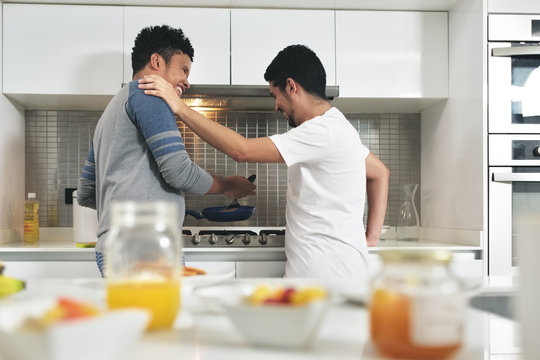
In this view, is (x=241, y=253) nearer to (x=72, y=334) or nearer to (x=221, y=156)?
(x=221, y=156)

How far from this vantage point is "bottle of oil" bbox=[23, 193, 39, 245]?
2.64 meters

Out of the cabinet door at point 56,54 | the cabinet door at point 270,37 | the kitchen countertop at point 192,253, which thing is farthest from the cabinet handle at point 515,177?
the cabinet door at point 56,54

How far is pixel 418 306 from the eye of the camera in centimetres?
58

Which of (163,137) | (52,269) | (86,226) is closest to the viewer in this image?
(163,137)

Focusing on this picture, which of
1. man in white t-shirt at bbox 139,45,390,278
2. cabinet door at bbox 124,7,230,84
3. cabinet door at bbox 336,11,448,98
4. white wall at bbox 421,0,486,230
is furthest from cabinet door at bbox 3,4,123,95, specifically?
white wall at bbox 421,0,486,230

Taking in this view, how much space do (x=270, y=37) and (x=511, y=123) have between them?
1.11 meters

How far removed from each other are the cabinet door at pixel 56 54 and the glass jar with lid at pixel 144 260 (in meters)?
1.95

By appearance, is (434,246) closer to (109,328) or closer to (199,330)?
(199,330)

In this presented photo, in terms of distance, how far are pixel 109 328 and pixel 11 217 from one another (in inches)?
94.0

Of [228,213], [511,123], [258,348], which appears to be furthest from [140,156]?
[511,123]

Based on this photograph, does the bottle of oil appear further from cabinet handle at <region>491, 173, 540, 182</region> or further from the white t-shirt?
cabinet handle at <region>491, 173, 540, 182</region>

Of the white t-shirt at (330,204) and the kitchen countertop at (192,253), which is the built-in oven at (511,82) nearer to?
the kitchen countertop at (192,253)

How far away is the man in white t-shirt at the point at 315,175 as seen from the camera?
1.73 meters

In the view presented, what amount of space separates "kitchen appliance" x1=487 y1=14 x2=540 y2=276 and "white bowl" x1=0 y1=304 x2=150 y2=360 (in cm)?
206
